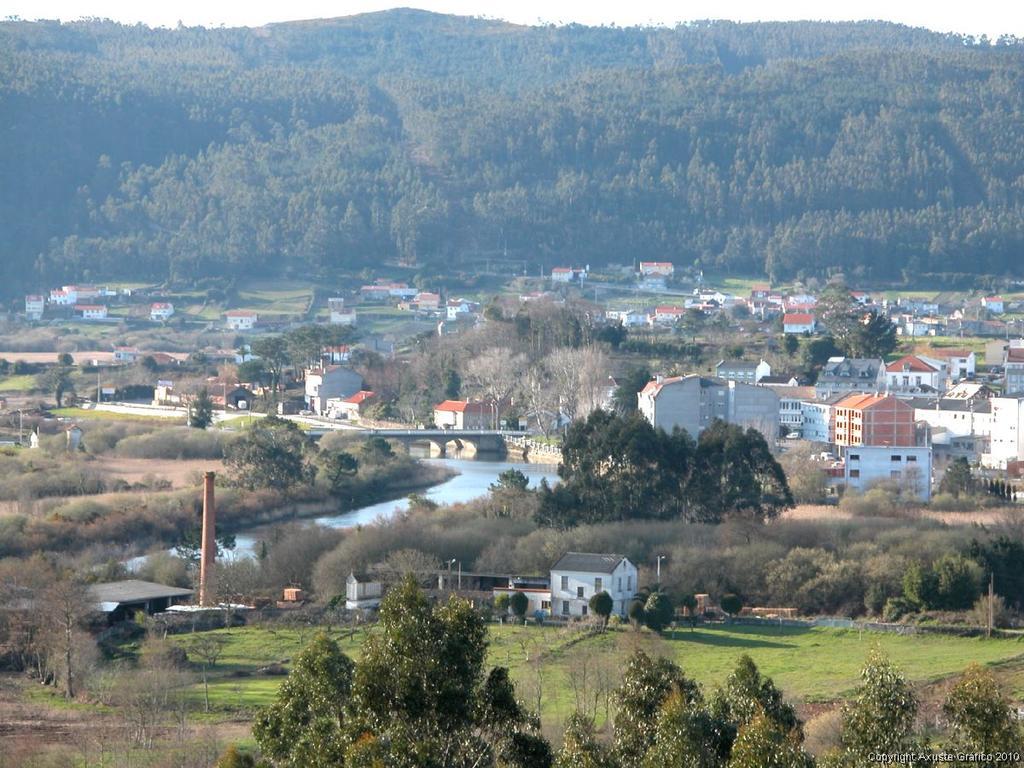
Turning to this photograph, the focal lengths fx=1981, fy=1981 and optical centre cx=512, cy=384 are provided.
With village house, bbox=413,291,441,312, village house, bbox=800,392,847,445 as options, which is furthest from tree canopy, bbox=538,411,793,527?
village house, bbox=413,291,441,312

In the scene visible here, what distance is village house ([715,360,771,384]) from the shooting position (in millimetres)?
40978

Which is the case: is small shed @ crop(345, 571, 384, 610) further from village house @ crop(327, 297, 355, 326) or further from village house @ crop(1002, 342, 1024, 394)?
village house @ crop(327, 297, 355, 326)

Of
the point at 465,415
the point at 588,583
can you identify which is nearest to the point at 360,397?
the point at 465,415

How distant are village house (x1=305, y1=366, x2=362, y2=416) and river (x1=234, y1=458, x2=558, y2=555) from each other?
7349mm

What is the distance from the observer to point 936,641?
1941 cm

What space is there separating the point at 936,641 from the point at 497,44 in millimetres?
114974

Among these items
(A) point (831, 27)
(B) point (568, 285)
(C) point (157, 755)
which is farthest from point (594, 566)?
(A) point (831, 27)

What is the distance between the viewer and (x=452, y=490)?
3191cm

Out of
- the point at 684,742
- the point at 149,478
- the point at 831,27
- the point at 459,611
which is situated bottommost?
the point at 149,478

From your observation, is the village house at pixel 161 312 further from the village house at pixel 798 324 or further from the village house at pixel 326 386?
the village house at pixel 798 324

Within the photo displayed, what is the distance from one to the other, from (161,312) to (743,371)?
89.8 feet

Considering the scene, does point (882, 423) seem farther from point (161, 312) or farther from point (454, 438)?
point (161, 312)

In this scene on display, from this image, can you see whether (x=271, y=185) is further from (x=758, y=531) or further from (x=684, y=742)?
(x=684, y=742)

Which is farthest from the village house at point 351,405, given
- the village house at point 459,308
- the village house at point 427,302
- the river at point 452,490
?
the village house at point 427,302
